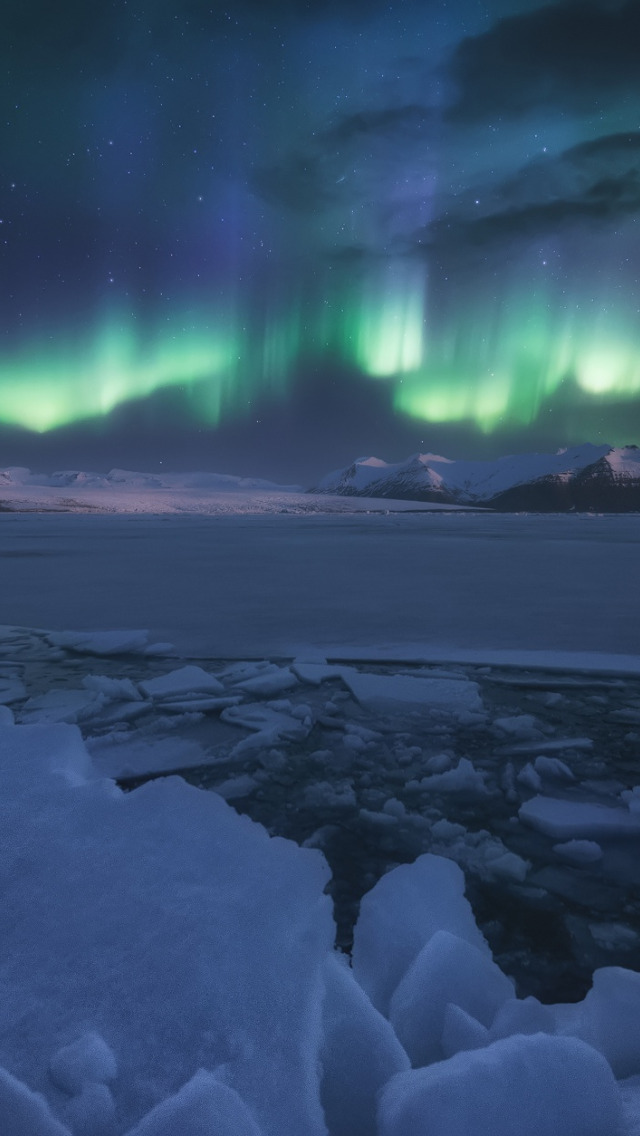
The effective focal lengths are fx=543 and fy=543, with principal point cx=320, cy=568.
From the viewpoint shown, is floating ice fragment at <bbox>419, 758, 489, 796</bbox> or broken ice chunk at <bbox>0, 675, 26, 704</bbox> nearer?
floating ice fragment at <bbox>419, 758, 489, 796</bbox>

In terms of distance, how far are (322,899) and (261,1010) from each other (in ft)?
1.30

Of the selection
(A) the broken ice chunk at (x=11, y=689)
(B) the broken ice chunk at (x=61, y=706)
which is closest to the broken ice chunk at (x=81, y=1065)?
(B) the broken ice chunk at (x=61, y=706)

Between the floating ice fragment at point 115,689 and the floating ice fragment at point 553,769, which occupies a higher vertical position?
the floating ice fragment at point 553,769

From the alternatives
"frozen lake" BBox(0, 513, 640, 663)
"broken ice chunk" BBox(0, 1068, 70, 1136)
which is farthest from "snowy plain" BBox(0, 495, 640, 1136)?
"frozen lake" BBox(0, 513, 640, 663)

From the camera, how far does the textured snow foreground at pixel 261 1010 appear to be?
0.97 meters

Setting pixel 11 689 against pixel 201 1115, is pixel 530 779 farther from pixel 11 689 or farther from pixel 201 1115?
pixel 11 689

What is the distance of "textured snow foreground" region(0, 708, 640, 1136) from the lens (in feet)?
3.19

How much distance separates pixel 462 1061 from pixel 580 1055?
23 centimetres

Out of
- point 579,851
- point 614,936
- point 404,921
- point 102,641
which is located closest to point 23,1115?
point 404,921

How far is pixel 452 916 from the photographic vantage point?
61.8 inches

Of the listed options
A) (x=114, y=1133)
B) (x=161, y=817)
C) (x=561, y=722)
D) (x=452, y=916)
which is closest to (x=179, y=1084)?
(x=114, y=1133)

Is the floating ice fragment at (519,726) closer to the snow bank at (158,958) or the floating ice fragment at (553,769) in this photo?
the floating ice fragment at (553,769)

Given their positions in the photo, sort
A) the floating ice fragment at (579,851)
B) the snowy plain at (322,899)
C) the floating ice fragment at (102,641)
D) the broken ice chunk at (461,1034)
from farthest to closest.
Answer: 1. the floating ice fragment at (102,641)
2. the floating ice fragment at (579,851)
3. the broken ice chunk at (461,1034)
4. the snowy plain at (322,899)

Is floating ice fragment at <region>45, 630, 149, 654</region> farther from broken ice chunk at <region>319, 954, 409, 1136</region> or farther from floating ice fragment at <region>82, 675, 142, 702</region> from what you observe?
broken ice chunk at <region>319, 954, 409, 1136</region>
